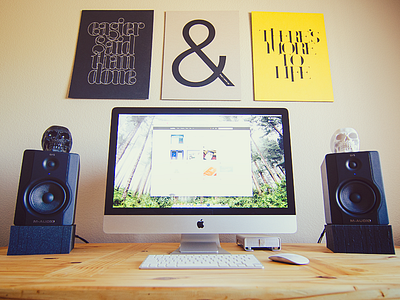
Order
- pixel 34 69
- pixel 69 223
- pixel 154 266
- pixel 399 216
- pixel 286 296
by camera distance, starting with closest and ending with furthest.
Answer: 1. pixel 286 296
2. pixel 154 266
3. pixel 69 223
4. pixel 399 216
5. pixel 34 69

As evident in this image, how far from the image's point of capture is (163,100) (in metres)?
1.21

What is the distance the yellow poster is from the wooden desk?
0.83 meters

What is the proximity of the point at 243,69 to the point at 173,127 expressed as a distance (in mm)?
604

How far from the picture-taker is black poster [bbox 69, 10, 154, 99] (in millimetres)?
1211

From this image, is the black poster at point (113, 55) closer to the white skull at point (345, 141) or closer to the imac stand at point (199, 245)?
the imac stand at point (199, 245)

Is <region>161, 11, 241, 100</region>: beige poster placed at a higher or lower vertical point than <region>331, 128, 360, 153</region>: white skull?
higher

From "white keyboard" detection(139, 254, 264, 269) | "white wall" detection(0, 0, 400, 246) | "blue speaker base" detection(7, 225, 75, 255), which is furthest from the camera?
"white wall" detection(0, 0, 400, 246)

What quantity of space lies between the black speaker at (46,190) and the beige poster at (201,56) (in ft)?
1.91

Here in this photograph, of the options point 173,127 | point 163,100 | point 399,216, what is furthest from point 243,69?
point 399,216

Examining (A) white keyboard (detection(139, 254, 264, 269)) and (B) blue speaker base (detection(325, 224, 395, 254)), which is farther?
(B) blue speaker base (detection(325, 224, 395, 254))

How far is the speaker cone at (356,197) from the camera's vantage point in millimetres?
787

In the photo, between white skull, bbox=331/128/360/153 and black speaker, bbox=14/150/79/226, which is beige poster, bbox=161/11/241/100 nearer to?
white skull, bbox=331/128/360/153

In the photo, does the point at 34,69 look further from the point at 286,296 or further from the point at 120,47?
the point at 286,296

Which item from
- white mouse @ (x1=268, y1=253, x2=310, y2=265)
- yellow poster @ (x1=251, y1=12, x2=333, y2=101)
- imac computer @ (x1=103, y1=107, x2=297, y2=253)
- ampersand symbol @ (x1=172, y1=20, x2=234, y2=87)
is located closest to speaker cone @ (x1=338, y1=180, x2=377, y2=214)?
imac computer @ (x1=103, y1=107, x2=297, y2=253)
